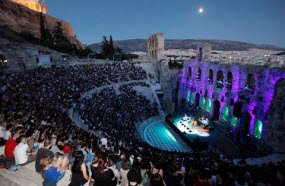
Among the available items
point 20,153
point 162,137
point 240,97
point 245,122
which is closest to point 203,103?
point 240,97

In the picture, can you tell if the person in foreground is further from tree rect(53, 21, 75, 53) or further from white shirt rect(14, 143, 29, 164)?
tree rect(53, 21, 75, 53)

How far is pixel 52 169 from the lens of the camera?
249 inches

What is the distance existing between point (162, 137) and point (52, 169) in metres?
22.4

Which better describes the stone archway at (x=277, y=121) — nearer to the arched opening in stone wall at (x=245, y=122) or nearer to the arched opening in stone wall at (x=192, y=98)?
the arched opening in stone wall at (x=245, y=122)

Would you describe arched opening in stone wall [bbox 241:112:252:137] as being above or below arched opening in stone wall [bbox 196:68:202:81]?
below

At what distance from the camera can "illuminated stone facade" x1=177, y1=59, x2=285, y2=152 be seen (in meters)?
21.2

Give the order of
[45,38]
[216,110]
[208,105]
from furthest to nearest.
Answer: [45,38], [208,105], [216,110]

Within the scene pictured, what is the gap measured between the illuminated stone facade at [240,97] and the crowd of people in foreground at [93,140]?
663cm

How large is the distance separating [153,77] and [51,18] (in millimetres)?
51073

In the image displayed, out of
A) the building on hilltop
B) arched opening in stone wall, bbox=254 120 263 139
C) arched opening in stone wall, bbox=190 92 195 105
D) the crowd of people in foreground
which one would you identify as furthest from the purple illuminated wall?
the building on hilltop

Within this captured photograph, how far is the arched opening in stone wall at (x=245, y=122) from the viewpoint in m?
25.2

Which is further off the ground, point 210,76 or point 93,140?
point 210,76

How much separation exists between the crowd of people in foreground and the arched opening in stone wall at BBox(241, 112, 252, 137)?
7.63 metres

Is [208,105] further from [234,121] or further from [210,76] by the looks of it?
[234,121]
